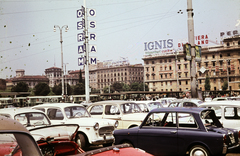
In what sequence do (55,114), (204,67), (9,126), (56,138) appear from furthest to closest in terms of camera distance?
(204,67) < (55,114) < (56,138) < (9,126)

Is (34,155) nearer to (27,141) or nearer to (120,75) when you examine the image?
(27,141)

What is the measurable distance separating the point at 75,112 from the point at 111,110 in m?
1.71

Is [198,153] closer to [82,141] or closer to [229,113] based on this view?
[229,113]

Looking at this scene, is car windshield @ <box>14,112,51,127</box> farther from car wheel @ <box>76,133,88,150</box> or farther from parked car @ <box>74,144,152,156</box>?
parked car @ <box>74,144,152,156</box>

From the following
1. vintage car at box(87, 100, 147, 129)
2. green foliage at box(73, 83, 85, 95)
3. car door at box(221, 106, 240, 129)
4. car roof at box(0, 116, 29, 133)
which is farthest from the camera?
green foliage at box(73, 83, 85, 95)

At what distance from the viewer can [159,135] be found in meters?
7.16

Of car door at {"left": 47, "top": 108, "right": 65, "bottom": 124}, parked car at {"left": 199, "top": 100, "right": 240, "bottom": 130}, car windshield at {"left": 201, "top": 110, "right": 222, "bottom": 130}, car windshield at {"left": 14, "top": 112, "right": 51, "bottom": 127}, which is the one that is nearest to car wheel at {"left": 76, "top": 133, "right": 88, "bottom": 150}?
car door at {"left": 47, "top": 108, "right": 65, "bottom": 124}

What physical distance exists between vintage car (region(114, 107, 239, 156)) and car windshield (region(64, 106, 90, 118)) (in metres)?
3.28

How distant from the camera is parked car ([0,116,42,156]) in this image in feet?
9.07

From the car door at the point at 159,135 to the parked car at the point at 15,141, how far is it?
4.66m

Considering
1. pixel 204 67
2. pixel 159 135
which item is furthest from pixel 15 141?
pixel 204 67

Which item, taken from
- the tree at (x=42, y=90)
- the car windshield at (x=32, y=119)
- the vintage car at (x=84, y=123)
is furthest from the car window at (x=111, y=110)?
the tree at (x=42, y=90)

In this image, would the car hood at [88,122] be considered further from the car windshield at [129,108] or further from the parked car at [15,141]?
the parked car at [15,141]

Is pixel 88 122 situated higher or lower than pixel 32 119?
lower
